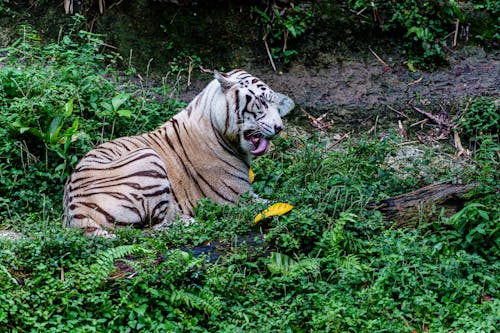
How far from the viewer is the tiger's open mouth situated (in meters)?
8.90

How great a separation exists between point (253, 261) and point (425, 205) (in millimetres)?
1706

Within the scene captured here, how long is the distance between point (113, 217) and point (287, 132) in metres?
3.85

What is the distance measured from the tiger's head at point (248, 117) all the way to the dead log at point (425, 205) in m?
1.66

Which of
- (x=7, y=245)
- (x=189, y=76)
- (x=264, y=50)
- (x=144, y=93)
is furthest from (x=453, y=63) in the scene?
(x=7, y=245)

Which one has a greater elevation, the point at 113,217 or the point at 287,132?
the point at 113,217

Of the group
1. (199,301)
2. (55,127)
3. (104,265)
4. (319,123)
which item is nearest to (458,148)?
(319,123)

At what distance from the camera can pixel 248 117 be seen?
889 cm

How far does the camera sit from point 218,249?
7020 mm

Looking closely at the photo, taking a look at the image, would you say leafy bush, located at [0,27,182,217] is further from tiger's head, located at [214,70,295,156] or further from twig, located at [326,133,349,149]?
twig, located at [326,133,349,149]

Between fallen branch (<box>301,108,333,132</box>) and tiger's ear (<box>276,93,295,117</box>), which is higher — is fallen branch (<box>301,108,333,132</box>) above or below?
below

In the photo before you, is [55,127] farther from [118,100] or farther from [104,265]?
[104,265]

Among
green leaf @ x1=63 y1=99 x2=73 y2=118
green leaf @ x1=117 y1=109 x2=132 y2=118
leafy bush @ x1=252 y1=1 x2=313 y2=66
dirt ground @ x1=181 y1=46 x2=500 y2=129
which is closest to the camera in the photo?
green leaf @ x1=63 y1=99 x2=73 y2=118

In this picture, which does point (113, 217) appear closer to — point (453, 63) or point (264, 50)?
point (264, 50)

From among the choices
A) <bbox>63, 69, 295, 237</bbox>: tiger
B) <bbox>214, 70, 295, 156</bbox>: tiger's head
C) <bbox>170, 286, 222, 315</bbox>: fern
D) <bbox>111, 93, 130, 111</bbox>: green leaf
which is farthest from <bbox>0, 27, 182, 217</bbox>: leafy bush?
<bbox>170, 286, 222, 315</bbox>: fern
